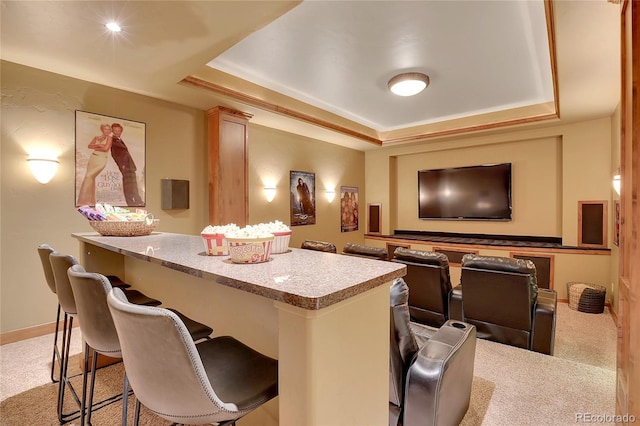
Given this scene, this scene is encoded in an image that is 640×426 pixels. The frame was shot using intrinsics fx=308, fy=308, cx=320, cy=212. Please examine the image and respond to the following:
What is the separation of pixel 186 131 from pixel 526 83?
445 centimetres

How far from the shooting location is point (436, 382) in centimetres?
138

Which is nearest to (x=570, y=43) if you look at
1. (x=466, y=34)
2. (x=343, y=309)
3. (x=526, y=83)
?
(x=466, y=34)

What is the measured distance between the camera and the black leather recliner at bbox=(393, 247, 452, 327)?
2.91m

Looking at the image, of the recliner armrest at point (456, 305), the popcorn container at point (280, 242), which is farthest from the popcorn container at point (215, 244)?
the recliner armrest at point (456, 305)

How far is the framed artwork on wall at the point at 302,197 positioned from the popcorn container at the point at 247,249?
13.8 ft

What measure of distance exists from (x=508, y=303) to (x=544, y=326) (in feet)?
1.11

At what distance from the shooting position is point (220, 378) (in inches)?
41.6

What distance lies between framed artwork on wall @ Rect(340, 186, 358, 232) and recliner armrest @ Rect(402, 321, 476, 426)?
4.88 m

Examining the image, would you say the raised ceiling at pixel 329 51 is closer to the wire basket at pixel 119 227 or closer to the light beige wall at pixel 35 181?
the light beige wall at pixel 35 181

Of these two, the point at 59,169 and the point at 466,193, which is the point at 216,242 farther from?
the point at 466,193

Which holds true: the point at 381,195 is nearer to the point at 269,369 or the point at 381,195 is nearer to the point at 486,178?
the point at 486,178

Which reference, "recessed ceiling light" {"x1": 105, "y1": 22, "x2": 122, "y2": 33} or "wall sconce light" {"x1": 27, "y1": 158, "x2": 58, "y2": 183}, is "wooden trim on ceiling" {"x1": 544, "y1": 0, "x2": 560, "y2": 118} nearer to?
"recessed ceiling light" {"x1": 105, "y1": 22, "x2": 122, "y2": 33}

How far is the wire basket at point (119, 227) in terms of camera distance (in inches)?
83.5

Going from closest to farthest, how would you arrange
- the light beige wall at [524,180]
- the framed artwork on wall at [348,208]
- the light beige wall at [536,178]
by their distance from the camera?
the light beige wall at [536,178], the light beige wall at [524,180], the framed artwork on wall at [348,208]
